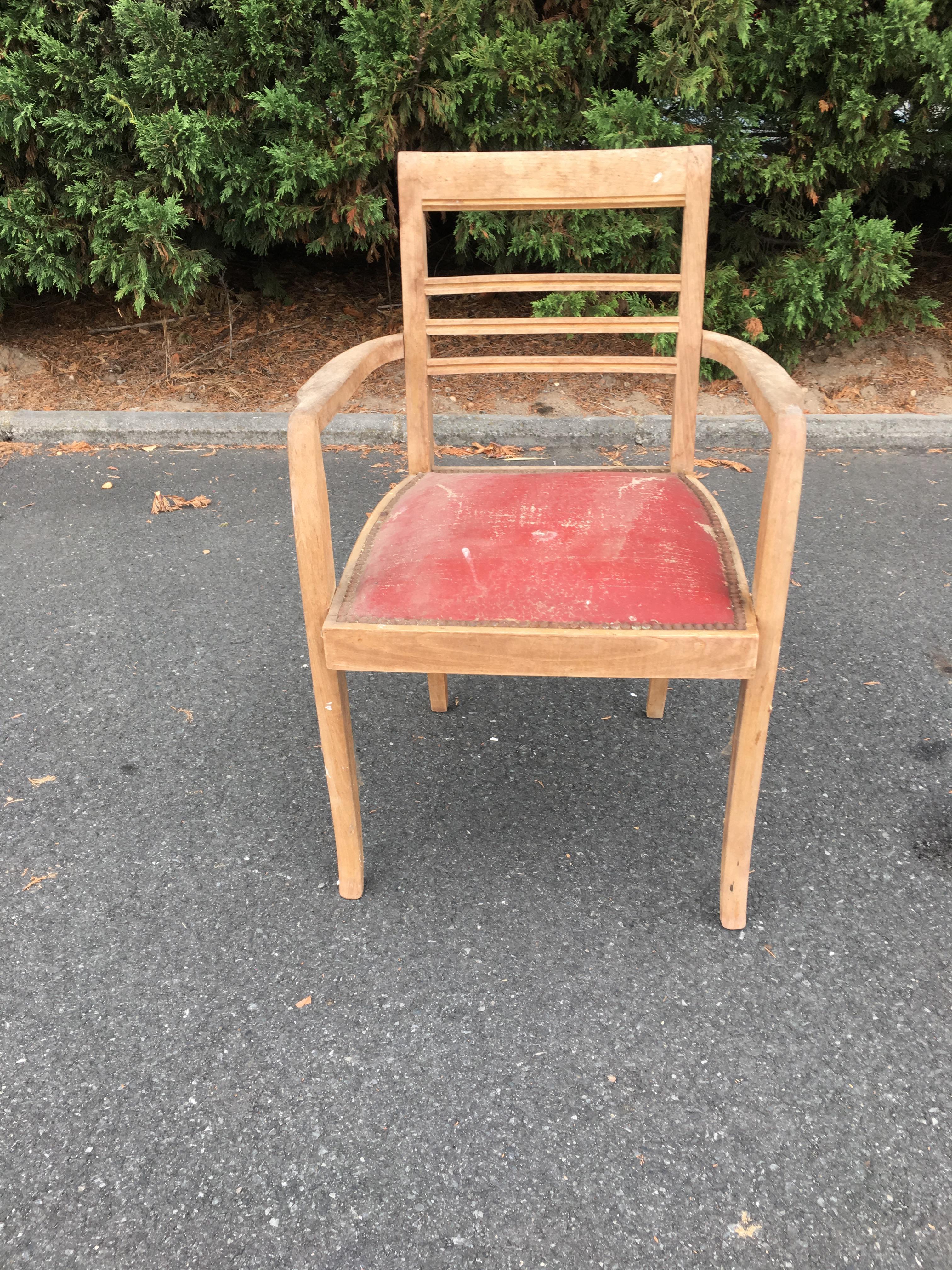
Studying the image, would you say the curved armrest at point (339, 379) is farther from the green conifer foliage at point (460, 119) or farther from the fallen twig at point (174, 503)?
the green conifer foliage at point (460, 119)

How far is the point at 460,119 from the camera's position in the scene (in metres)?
3.65

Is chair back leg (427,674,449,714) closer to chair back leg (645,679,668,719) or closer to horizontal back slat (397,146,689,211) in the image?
chair back leg (645,679,668,719)

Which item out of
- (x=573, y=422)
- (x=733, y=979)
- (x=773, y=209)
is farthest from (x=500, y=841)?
(x=773, y=209)

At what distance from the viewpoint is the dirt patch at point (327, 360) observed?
4141 millimetres

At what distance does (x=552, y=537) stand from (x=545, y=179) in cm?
73

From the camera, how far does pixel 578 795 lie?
2.03 metres

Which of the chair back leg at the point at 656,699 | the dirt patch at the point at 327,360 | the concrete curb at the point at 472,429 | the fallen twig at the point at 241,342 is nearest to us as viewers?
the chair back leg at the point at 656,699

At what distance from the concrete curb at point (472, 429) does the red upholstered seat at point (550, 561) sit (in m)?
2.21

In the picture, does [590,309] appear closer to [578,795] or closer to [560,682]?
[560,682]

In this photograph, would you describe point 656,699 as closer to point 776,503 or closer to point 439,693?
point 439,693

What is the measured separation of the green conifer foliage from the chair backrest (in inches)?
80.3

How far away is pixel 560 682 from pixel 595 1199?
1333 mm

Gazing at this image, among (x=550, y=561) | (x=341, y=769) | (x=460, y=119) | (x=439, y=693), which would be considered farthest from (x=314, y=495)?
(x=460, y=119)

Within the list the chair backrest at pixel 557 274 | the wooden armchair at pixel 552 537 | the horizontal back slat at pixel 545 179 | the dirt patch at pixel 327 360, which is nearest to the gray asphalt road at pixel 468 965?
the wooden armchair at pixel 552 537
